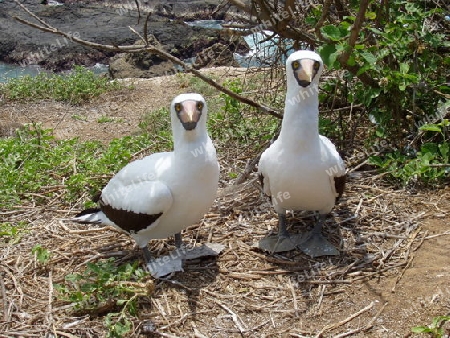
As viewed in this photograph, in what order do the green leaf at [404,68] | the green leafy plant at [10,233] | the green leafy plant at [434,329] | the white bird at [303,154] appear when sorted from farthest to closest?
the green leaf at [404,68], the green leafy plant at [10,233], the white bird at [303,154], the green leafy plant at [434,329]

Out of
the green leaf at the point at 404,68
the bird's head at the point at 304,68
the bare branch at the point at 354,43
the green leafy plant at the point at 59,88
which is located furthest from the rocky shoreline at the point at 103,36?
the bird's head at the point at 304,68

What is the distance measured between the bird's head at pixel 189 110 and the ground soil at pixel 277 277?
108 centimetres

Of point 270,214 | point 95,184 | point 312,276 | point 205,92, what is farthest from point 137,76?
point 312,276

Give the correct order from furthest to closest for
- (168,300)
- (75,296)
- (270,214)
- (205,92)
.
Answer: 1. (205,92)
2. (270,214)
3. (168,300)
4. (75,296)

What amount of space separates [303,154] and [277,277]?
0.89 meters

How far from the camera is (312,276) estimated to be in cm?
395

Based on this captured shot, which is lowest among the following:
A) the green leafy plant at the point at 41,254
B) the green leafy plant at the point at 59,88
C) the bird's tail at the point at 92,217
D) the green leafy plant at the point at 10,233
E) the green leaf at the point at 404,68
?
the green leafy plant at the point at 59,88

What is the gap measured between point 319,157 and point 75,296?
1841 millimetres

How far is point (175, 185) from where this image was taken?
146 inches

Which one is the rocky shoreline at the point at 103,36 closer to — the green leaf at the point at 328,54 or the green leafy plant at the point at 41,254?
the green leaf at the point at 328,54

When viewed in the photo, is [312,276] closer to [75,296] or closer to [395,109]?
[75,296]

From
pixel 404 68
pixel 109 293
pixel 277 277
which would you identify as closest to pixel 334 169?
pixel 277 277

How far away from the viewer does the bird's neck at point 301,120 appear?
386 centimetres

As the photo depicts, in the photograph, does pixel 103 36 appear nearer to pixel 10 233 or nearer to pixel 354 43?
pixel 10 233
